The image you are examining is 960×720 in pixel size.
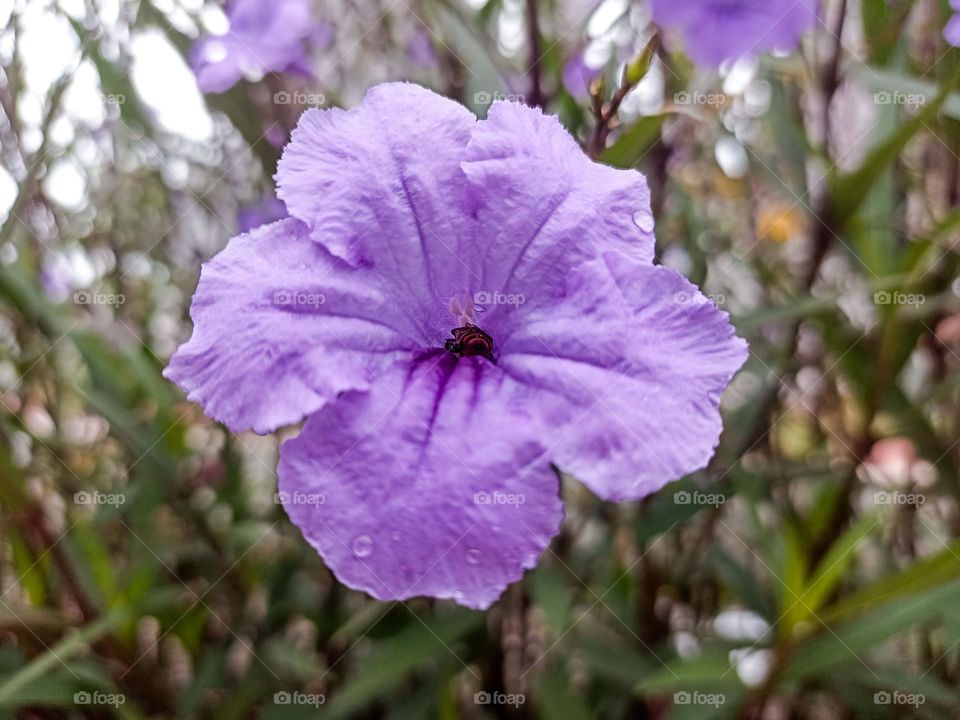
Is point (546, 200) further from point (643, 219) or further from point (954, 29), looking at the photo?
point (954, 29)

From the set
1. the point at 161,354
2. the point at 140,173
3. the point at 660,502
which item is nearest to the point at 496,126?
the point at 660,502

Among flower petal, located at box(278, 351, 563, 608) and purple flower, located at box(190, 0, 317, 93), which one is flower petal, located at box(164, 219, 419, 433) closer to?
flower petal, located at box(278, 351, 563, 608)

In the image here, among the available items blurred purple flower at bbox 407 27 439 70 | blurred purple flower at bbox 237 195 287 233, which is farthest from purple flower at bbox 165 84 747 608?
blurred purple flower at bbox 407 27 439 70

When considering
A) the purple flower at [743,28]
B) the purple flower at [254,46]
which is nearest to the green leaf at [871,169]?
the purple flower at [743,28]

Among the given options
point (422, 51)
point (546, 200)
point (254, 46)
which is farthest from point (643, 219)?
point (422, 51)

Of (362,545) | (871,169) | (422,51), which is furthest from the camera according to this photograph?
(422,51)
